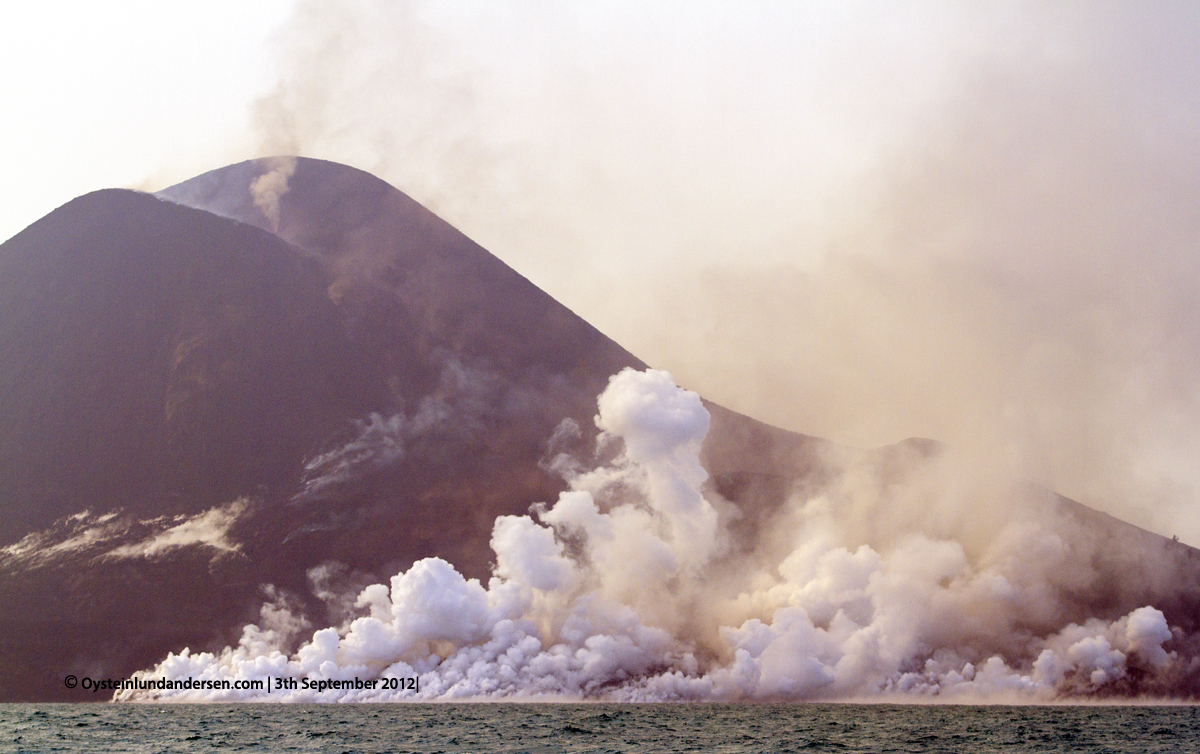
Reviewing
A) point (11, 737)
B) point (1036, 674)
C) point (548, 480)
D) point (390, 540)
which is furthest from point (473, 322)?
point (11, 737)

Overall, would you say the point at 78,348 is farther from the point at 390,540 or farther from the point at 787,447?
the point at 787,447

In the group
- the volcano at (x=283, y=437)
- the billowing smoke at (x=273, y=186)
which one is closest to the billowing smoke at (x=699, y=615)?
the volcano at (x=283, y=437)

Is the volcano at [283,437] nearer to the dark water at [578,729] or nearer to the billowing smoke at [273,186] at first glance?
the billowing smoke at [273,186]

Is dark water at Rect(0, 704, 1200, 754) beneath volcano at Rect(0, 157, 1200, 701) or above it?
beneath

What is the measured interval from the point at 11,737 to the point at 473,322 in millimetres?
112264

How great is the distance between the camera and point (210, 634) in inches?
5305

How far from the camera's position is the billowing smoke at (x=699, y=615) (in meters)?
119

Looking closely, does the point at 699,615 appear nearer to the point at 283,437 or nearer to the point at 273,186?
the point at 283,437

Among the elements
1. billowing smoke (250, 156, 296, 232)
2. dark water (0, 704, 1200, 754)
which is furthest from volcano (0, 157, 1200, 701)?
dark water (0, 704, 1200, 754)

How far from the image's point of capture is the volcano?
462 feet

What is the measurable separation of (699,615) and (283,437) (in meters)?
62.8

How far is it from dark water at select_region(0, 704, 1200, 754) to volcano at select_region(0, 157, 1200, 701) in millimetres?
22334

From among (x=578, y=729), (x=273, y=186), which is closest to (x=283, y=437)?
(x=273, y=186)

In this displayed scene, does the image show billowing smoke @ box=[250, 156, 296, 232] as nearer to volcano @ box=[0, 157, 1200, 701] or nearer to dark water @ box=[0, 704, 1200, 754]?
volcano @ box=[0, 157, 1200, 701]
